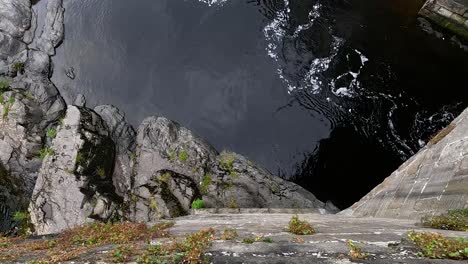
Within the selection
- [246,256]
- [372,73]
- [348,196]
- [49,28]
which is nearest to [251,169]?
[348,196]

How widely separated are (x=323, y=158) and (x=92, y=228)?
37.2 feet

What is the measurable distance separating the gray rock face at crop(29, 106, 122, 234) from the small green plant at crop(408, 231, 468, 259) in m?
13.0

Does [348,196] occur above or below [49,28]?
below

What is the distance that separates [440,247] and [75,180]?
14.7 metres

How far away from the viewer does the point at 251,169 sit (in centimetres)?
1695

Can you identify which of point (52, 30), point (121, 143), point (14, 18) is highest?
point (14, 18)

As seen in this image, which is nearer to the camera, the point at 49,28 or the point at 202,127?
the point at 202,127

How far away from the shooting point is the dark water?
1716 cm

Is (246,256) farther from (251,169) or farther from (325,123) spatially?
(325,123)

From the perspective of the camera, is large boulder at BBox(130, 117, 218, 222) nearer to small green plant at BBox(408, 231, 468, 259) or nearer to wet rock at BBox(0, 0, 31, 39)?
small green plant at BBox(408, 231, 468, 259)

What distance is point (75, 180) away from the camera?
54.4 ft

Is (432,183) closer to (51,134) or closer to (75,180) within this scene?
(75,180)

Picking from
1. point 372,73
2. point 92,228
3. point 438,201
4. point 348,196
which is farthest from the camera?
point 372,73

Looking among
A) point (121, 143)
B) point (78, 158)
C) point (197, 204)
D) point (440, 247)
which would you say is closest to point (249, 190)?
point (197, 204)
